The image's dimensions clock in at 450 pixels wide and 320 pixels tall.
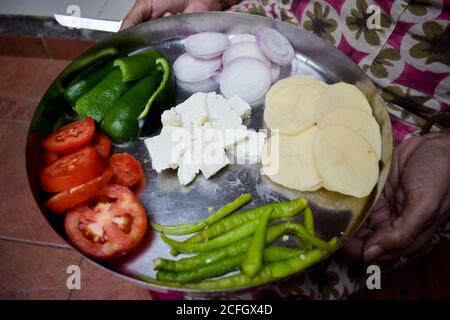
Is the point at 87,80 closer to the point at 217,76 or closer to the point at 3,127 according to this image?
the point at 217,76

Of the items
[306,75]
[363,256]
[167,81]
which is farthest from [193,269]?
[306,75]

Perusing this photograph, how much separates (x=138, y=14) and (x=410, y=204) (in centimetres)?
138

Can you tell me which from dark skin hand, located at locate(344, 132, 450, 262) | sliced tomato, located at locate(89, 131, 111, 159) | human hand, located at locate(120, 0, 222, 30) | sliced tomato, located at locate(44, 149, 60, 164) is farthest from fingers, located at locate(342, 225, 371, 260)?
human hand, located at locate(120, 0, 222, 30)

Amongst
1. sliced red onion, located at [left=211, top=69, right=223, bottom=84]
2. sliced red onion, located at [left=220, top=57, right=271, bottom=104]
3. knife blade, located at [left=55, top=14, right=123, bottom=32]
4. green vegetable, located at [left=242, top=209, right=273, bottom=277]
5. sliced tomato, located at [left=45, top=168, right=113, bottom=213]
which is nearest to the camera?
green vegetable, located at [left=242, top=209, right=273, bottom=277]

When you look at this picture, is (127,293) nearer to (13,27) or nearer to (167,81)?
(167,81)

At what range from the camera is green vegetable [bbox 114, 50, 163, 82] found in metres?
1.56

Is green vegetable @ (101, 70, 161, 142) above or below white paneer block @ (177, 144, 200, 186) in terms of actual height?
above

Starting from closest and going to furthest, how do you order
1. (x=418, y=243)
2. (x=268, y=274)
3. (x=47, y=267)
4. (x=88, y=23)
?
(x=268, y=274) → (x=418, y=243) → (x=47, y=267) → (x=88, y=23)

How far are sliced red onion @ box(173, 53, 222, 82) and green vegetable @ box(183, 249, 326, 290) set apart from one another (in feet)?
2.80

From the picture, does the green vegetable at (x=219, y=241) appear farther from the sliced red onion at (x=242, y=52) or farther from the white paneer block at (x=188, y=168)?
the sliced red onion at (x=242, y=52)

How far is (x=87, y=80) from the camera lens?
1.60 m

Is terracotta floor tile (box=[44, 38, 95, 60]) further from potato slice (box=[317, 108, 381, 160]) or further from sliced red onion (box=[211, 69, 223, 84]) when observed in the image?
potato slice (box=[317, 108, 381, 160])

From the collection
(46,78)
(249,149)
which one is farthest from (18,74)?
(249,149)

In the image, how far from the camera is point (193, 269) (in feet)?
4.06
